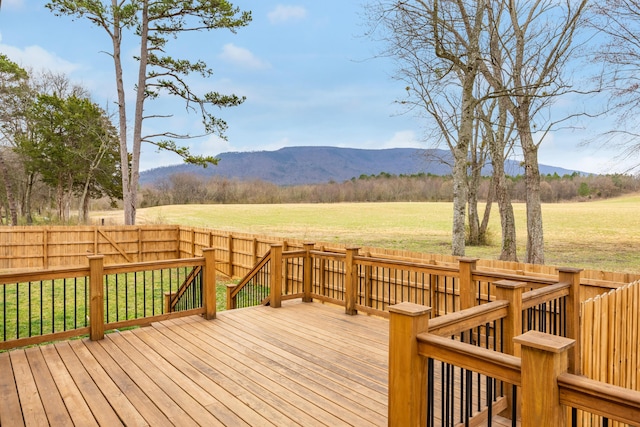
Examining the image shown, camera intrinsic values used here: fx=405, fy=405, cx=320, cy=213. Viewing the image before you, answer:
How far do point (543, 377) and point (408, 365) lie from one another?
2.29 feet

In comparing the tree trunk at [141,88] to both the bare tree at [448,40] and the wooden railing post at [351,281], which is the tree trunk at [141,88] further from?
the wooden railing post at [351,281]

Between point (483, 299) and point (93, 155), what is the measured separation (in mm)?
25600

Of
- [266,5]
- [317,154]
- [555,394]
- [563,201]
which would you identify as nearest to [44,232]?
[555,394]

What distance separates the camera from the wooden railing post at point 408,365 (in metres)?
2.14

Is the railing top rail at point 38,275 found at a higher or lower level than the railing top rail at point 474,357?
lower

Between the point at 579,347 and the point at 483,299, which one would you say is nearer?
the point at 579,347

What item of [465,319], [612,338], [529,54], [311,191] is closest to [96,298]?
[465,319]

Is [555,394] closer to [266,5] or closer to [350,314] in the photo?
[350,314]

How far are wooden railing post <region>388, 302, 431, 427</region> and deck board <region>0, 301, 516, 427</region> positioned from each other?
3.28 feet

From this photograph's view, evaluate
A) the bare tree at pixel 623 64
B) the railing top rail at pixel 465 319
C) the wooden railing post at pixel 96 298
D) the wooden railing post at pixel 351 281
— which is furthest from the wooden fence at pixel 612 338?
the bare tree at pixel 623 64

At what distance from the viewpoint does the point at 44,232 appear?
48.9 feet

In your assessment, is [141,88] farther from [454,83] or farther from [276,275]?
[276,275]

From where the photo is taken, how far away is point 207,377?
3.95m

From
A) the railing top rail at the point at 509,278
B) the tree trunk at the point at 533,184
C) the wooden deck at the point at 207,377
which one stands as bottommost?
the wooden deck at the point at 207,377
